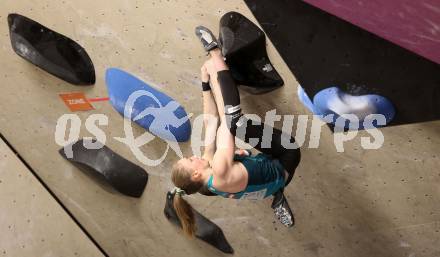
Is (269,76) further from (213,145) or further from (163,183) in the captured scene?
(163,183)

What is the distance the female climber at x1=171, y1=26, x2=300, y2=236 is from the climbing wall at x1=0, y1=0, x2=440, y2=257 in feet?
0.48

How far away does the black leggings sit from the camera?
182cm

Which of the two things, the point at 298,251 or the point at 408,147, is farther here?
the point at 298,251

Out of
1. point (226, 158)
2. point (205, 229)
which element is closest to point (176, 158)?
point (205, 229)

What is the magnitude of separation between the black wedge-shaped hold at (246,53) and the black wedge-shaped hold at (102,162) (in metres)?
Result: 0.73

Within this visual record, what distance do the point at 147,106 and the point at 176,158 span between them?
32cm

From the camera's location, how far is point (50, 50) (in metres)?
2.03

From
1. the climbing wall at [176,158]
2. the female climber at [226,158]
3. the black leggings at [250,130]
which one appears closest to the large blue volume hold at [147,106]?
the climbing wall at [176,158]

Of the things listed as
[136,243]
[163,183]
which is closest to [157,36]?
[163,183]

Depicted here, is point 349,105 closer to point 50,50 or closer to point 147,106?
point 147,106

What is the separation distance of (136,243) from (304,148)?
1.07 metres

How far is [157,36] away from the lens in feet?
6.59

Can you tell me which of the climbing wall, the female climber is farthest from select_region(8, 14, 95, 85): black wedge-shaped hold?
the female climber

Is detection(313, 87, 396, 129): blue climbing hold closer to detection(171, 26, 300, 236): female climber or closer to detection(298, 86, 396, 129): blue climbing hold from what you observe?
detection(298, 86, 396, 129): blue climbing hold
